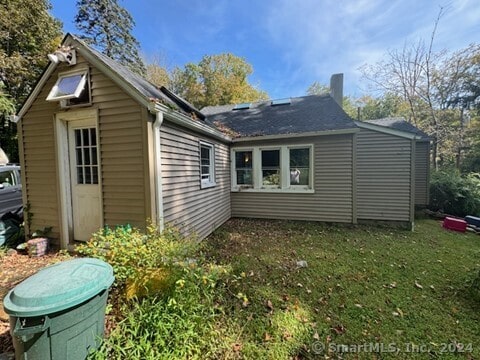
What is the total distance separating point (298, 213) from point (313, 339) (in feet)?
16.8

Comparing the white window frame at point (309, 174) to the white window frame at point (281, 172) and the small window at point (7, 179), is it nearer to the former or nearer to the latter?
the white window frame at point (281, 172)

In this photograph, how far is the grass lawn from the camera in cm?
231

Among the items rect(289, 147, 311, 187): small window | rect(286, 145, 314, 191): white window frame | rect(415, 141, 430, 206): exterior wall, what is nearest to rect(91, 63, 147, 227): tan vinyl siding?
rect(286, 145, 314, 191): white window frame

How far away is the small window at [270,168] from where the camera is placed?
7465 mm

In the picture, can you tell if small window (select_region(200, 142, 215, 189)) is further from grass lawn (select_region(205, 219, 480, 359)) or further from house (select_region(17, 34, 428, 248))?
grass lawn (select_region(205, 219, 480, 359))

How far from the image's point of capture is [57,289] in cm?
163

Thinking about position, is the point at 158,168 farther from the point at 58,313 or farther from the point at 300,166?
the point at 300,166

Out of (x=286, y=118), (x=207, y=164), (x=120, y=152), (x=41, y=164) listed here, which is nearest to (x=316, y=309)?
(x=120, y=152)

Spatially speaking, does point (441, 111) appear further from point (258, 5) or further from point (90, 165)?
point (90, 165)

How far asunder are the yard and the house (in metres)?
1.94

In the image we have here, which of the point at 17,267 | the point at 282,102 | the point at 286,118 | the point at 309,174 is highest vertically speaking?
the point at 282,102

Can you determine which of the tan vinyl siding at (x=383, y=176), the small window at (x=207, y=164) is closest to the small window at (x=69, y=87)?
the small window at (x=207, y=164)

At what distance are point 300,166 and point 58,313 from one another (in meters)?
6.84

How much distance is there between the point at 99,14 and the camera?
1709cm
